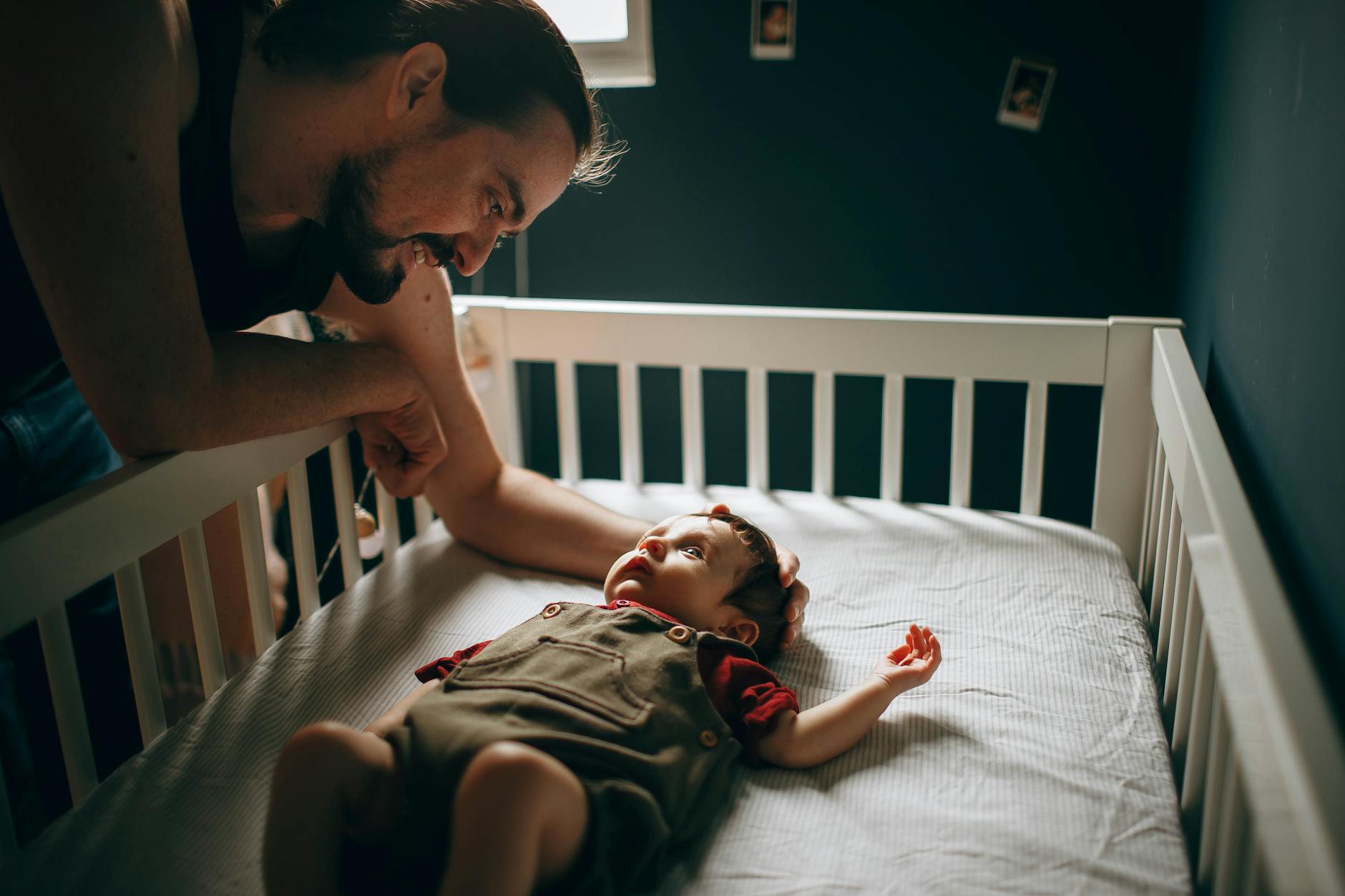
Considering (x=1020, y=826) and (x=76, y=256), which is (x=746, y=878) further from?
(x=76, y=256)

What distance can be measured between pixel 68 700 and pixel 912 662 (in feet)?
2.77

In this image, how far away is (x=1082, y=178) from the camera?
1.96 meters

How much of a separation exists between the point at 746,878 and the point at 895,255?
1.51 metres

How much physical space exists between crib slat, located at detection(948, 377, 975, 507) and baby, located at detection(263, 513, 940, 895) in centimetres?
55

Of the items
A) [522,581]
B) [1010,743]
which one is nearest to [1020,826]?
[1010,743]

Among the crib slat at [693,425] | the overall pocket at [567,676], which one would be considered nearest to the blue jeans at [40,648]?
the overall pocket at [567,676]

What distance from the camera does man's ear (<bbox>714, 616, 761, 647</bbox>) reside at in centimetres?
115

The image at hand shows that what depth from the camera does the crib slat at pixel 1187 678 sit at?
3.23 ft

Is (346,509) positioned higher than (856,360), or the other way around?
(856,360)

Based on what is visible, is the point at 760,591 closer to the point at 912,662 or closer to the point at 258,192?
the point at 912,662

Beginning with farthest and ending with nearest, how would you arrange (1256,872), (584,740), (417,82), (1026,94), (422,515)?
(1026,94)
(422,515)
(417,82)
(584,740)
(1256,872)

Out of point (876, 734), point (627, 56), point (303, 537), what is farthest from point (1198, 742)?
point (627, 56)

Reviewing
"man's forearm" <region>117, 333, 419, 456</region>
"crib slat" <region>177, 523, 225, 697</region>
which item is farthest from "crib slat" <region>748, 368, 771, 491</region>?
"crib slat" <region>177, 523, 225, 697</region>

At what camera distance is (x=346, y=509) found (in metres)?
1.43
